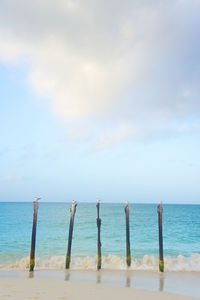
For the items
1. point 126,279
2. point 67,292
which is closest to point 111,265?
point 126,279

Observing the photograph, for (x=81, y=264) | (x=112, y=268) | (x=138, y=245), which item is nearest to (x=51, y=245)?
(x=138, y=245)

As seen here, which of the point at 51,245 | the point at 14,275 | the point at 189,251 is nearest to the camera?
the point at 14,275

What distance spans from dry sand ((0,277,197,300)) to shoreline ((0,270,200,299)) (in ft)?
1.40

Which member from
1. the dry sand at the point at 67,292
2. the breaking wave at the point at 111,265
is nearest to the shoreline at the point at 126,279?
the dry sand at the point at 67,292

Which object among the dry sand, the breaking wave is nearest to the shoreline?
the dry sand

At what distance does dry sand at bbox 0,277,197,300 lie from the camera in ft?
32.2

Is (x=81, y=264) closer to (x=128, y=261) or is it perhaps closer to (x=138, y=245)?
(x=128, y=261)

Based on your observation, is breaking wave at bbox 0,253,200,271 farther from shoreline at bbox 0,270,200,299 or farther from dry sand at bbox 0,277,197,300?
dry sand at bbox 0,277,197,300

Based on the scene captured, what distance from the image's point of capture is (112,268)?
1703 cm

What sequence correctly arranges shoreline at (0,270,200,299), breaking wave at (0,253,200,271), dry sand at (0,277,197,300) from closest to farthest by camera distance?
dry sand at (0,277,197,300), shoreline at (0,270,200,299), breaking wave at (0,253,200,271)

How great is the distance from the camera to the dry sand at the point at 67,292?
32.2 ft

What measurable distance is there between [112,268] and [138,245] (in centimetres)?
1358

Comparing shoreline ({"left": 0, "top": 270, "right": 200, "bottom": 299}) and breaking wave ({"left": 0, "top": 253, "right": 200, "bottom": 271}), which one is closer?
shoreline ({"left": 0, "top": 270, "right": 200, "bottom": 299})

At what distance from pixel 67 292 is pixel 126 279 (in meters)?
4.49
